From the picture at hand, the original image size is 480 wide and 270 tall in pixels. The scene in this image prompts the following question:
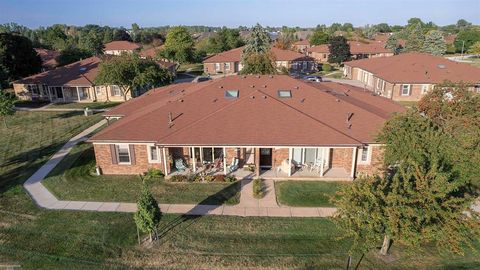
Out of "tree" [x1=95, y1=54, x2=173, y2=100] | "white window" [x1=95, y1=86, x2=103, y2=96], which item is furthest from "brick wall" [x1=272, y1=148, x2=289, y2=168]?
"white window" [x1=95, y1=86, x2=103, y2=96]

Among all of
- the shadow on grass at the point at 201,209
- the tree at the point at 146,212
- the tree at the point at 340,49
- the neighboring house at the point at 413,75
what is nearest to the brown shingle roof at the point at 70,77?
the shadow on grass at the point at 201,209

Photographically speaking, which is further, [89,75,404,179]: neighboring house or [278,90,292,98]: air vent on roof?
[278,90,292,98]: air vent on roof

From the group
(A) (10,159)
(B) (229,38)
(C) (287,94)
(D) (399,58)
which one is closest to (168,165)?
(C) (287,94)

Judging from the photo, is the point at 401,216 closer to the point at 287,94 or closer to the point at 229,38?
the point at 287,94

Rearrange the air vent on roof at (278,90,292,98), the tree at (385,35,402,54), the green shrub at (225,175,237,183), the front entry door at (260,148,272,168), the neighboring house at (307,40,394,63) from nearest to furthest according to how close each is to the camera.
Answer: the green shrub at (225,175,237,183) < the front entry door at (260,148,272,168) < the air vent on roof at (278,90,292,98) < the neighboring house at (307,40,394,63) < the tree at (385,35,402,54)

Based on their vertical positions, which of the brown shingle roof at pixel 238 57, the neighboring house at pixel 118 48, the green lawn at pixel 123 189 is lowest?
the green lawn at pixel 123 189

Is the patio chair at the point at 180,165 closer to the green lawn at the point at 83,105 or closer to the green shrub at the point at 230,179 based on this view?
the green shrub at the point at 230,179

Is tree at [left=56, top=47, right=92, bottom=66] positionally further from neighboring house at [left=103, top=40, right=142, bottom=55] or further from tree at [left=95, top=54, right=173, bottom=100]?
tree at [left=95, top=54, right=173, bottom=100]

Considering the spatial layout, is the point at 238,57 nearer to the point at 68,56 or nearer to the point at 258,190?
the point at 68,56
